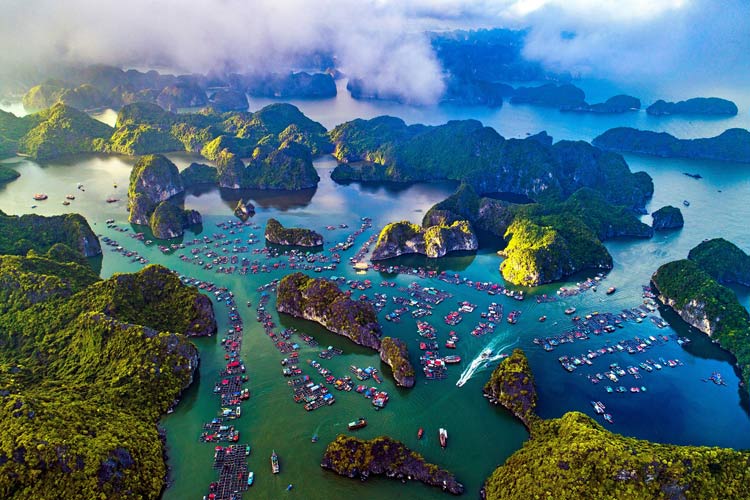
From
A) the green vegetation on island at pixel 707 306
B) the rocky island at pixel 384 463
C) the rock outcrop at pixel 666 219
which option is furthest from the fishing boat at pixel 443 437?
the rock outcrop at pixel 666 219

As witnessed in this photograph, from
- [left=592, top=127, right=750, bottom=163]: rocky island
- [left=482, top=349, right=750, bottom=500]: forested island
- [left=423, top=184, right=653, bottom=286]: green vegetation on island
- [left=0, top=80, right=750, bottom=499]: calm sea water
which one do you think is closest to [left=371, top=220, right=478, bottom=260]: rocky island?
[left=0, top=80, right=750, bottom=499]: calm sea water

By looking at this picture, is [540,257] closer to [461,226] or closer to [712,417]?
[461,226]

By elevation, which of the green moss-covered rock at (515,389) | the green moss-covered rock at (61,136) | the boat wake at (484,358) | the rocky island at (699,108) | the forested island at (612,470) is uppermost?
the rocky island at (699,108)

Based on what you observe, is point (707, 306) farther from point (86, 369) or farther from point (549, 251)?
point (86, 369)

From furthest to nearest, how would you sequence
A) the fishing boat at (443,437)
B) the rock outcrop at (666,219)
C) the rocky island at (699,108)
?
1. the rocky island at (699,108)
2. the rock outcrop at (666,219)
3. the fishing boat at (443,437)

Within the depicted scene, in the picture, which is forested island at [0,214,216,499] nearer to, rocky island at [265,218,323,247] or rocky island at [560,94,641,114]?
rocky island at [265,218,323,247]

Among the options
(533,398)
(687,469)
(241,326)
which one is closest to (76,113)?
(241,326)

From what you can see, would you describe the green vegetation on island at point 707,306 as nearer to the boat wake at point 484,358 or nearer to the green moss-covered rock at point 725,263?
the green moss-covered rock at point 725,263
